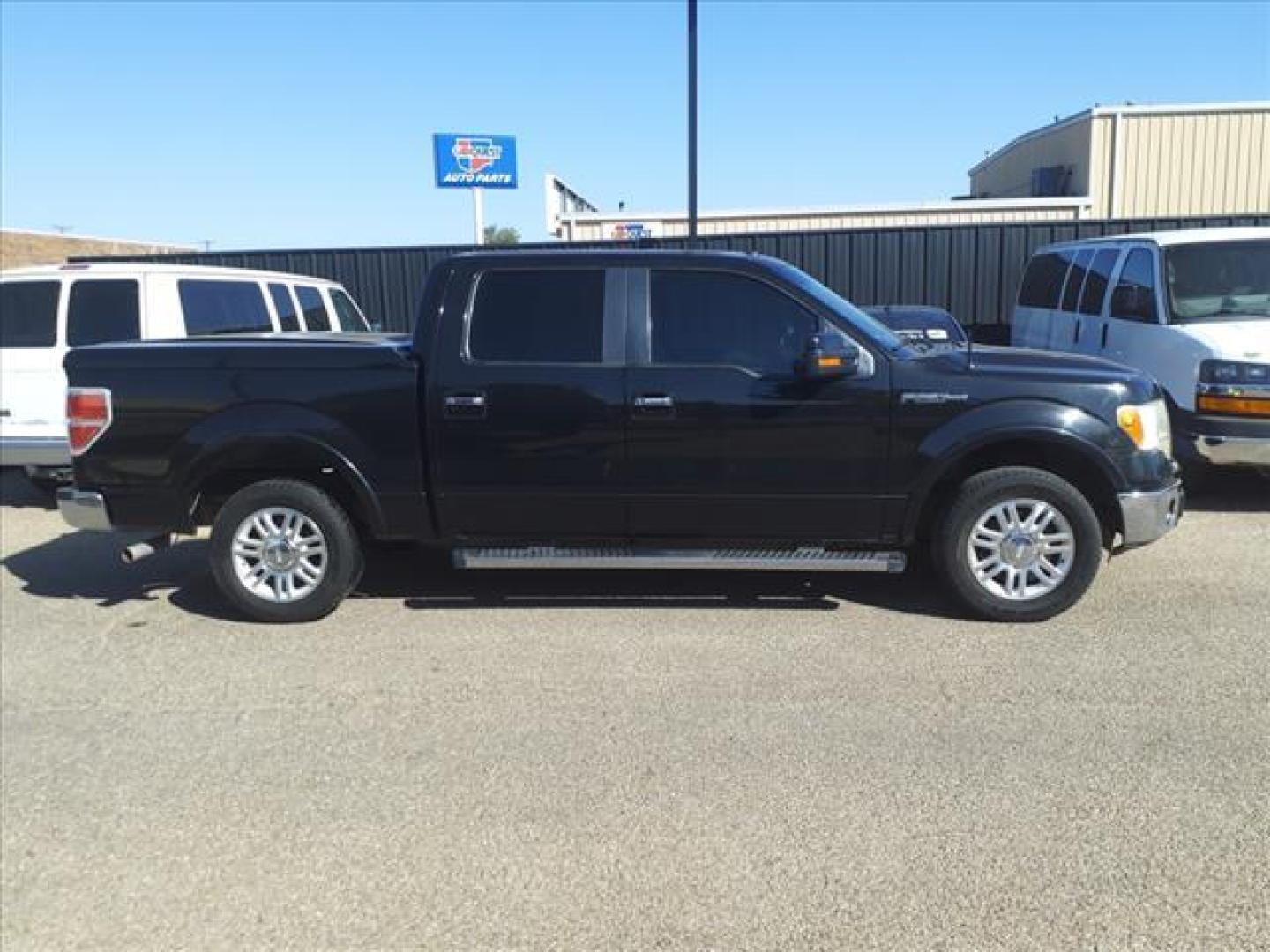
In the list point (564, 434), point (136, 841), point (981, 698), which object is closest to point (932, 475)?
point (981, 698)

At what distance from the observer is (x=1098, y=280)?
28.9 feet

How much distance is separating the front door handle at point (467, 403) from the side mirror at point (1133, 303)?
214 inches

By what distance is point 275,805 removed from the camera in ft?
11.6

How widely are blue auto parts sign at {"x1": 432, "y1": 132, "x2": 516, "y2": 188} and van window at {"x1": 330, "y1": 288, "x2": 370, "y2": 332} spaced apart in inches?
481

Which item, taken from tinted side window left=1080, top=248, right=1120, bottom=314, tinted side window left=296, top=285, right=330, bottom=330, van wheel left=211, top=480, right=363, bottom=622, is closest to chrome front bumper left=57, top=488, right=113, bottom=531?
van wheel left=211, top=480, right=363, bottom=622

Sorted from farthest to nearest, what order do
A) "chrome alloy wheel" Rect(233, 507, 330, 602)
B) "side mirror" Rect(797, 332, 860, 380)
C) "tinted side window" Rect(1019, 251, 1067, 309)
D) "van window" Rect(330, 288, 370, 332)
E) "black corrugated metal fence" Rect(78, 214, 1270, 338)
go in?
"black corrugated metal fence" Rect(78, 214, 1270, 338) < "van window" Rect(330, 288, 370, 332) < "tinted side window" Rect(1019, 251, 1067, 309) < "chrome alloy wheel" Rect(233, 507, 330, 602) < "side mirror" Rect(797, 332, 860, 380)

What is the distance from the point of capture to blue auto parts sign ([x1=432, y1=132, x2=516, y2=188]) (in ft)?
71.5

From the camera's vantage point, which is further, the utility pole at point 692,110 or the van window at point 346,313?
the utility pole at point 692,110

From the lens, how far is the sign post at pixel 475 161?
859 inches

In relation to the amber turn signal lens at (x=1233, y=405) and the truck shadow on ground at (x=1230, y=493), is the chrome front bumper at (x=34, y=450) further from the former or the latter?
the truck shadow on ground at (x=1230, y=493)

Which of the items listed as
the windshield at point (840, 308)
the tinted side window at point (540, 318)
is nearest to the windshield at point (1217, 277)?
the windshield at point (840, 308)

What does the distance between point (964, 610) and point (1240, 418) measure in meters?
3.19

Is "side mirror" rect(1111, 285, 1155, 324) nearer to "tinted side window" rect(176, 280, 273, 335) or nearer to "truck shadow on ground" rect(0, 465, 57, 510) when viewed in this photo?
"tinted side window" rect(176, 280, 273, 335)

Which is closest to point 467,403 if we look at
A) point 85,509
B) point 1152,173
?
point 85,509
